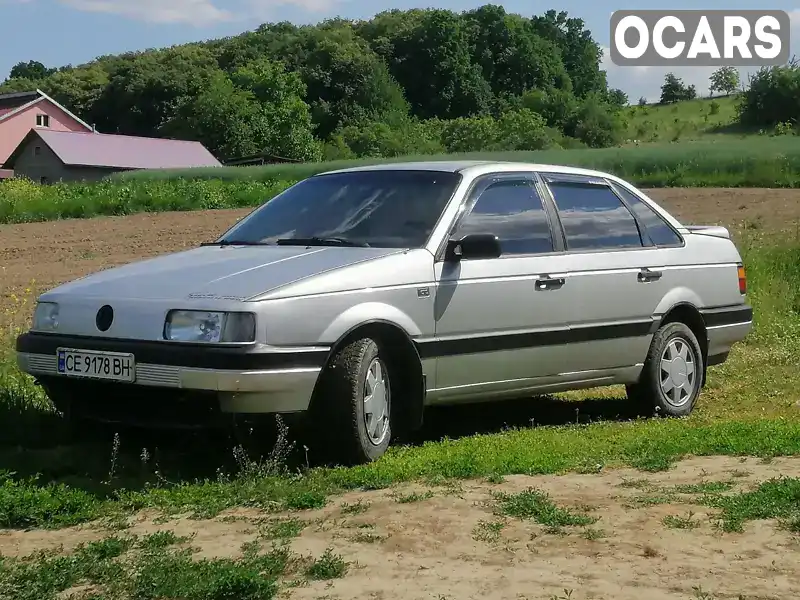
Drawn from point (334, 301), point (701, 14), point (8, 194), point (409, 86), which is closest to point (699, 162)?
point (701, 14)

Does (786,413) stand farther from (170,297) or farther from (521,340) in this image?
(170,297)

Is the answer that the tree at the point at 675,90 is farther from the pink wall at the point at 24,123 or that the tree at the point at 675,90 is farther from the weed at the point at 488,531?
the weed at the point at 488,531

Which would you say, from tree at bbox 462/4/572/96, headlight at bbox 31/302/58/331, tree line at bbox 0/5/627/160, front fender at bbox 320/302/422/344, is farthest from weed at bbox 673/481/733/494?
tree at bbox 462/4/572/96

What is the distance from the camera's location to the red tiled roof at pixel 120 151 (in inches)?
2968

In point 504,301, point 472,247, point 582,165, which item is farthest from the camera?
point 582,165

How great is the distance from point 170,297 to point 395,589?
2.29m

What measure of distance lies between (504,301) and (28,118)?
87.5 meters

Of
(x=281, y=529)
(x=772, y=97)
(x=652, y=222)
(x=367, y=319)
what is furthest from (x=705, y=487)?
(x=772, y=97)

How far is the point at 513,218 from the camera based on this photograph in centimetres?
691

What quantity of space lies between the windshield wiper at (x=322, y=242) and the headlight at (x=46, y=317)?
1335 millimetres

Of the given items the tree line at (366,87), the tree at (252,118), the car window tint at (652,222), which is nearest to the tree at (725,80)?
the tree line at (366,87)

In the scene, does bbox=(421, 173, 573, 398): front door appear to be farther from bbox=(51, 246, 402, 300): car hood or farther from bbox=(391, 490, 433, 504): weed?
bbox=(391, 490, 433, 504): weed

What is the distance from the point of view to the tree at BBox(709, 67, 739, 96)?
103m

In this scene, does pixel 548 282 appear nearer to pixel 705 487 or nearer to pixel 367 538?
pixel 705 487
